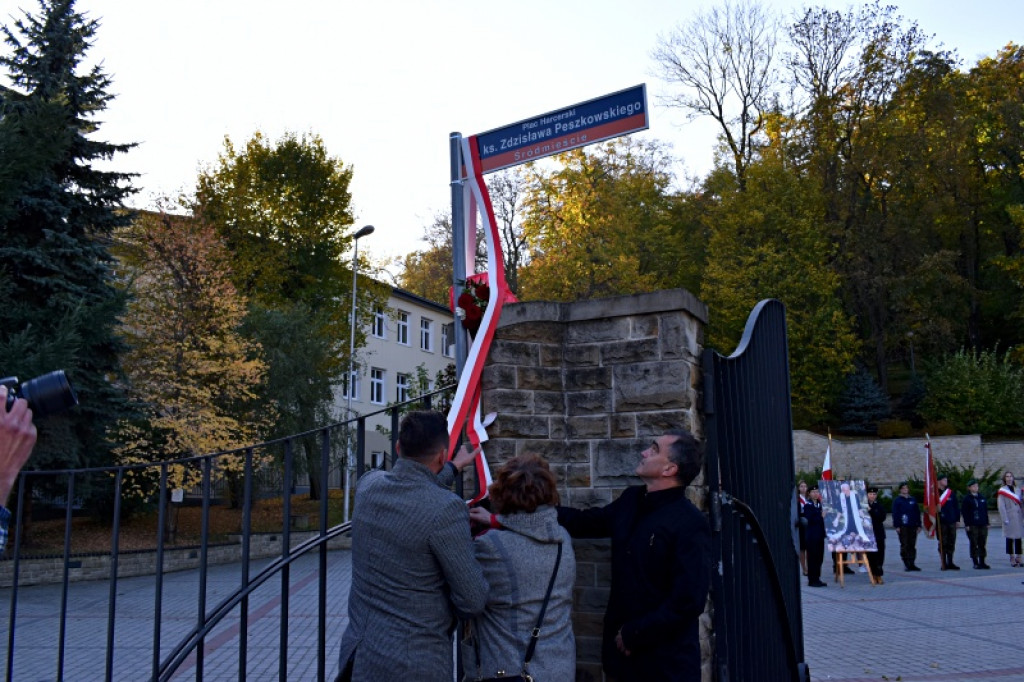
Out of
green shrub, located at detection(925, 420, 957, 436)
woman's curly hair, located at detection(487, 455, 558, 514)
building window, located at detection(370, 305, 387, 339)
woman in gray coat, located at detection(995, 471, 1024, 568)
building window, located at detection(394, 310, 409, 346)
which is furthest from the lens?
building window, located at detection(394, 310, 409, 346)

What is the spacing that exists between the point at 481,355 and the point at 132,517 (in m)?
22.3

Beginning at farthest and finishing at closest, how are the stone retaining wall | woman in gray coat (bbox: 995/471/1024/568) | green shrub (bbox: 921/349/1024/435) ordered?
green shrub (bbox: 921/349/1024/435) → the stone retaining wall → woman in gray coat (bbox: 995/471/1024/568)

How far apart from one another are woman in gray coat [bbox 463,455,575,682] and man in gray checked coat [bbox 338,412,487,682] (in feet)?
0.47

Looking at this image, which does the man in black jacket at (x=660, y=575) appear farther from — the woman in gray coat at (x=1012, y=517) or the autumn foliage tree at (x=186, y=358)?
the autumn foliage tree at (x=186, y=358)

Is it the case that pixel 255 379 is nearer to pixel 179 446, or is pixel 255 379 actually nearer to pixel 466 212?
pixel 179 446

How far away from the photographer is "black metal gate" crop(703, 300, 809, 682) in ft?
13.4

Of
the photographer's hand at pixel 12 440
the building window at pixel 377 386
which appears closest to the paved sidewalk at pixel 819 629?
the photographer's hand at pixel 12 440

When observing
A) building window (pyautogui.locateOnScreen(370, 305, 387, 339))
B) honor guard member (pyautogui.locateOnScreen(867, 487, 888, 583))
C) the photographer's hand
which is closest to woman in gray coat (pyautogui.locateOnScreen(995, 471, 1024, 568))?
honor guard member (pyautogui.locateOnScreen(867, 487, 888, 583))

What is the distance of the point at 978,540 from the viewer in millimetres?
16781

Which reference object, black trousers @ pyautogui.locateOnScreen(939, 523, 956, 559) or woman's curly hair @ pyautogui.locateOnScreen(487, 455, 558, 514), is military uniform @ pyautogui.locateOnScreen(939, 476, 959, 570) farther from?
woman's curly hair @ pyautogui.locateOnScreen(487, 455, 558, 514)

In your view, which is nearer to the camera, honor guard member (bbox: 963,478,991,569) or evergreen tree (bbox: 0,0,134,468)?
honor guard member (bbox: 963,478,991,569)

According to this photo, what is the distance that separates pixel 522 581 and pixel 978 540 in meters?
16.4

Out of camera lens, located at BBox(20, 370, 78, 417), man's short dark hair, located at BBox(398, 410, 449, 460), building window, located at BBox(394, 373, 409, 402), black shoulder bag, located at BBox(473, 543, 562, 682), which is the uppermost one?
building window, located at BBox(394, 373, 409, 402)

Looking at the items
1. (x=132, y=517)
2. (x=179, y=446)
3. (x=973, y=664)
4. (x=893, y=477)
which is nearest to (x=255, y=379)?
(x=179, y=446)
